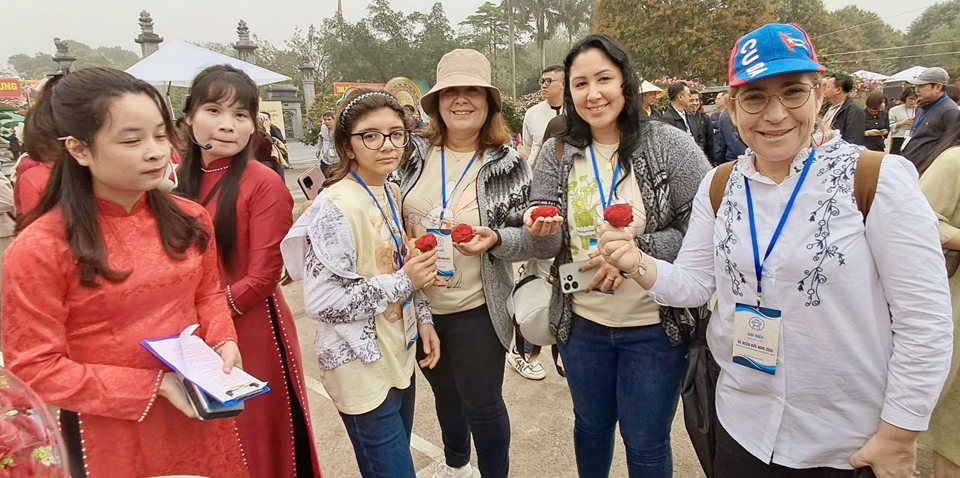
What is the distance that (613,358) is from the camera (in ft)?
6.83

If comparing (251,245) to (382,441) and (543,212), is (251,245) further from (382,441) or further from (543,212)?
(543,212)

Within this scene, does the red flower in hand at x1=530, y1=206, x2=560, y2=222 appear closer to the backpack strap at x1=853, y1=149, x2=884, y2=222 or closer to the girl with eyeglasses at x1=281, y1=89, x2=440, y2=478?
the girl with eyeglasses at x1=281, y1=89, x2=440, y2=478

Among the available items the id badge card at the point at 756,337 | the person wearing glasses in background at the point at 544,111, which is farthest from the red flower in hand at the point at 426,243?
the person wearing glasses in background at the point at 544,111

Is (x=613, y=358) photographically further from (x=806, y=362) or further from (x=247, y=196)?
(x=247, y=196)

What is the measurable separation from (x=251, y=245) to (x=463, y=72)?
1141mm

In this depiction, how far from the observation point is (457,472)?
2.67 m

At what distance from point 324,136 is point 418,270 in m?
9.45

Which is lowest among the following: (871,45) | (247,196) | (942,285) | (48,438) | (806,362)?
(806,362)

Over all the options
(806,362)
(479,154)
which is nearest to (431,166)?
(479,154)

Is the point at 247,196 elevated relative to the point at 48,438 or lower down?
elevated

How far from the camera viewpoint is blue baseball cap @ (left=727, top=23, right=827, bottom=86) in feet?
4.39

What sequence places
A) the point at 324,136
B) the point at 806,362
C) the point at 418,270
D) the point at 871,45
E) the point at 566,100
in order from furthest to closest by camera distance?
1. the point at 871,45
2. the point at 324,136
3. the point at 566,100
4. the point at 418,270
5. the point at 806,362

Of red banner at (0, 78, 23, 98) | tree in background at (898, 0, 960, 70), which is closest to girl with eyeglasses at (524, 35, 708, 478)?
red banner at (0, 78, 23, 98)

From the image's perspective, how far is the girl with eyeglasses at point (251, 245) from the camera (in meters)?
2.06
